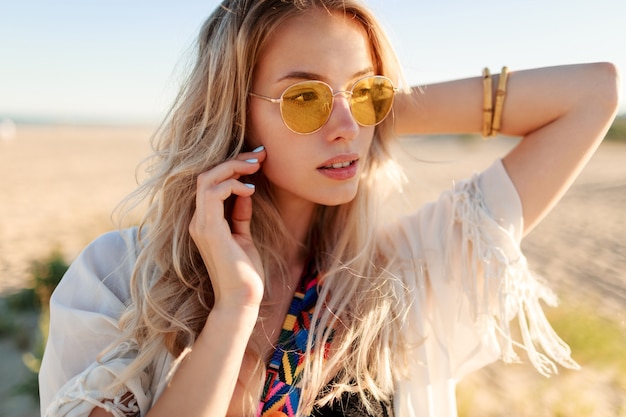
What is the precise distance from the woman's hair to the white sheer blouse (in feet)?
0.28

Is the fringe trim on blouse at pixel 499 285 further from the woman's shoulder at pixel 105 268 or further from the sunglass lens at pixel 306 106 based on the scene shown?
the woman's shoulder at pixel 105 268

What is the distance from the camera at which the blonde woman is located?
5.91 feet

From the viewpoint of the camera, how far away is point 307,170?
6.46ft

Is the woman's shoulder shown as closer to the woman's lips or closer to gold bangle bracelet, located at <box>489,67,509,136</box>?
the woman's lips

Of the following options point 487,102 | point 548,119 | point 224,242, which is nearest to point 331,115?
point 224,242

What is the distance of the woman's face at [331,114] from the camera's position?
186cm

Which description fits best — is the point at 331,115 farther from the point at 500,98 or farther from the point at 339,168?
the point at 500,98

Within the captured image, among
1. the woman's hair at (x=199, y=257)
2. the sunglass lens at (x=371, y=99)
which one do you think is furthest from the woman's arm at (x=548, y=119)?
the woman's hair at (x=199, y=257)

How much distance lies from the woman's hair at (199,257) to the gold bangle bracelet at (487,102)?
37 centimetres

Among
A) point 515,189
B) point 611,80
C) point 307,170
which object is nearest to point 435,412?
point 515,189

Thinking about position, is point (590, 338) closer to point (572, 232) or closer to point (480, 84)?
point (480, 84)

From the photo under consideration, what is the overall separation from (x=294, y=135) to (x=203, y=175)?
1.25ft

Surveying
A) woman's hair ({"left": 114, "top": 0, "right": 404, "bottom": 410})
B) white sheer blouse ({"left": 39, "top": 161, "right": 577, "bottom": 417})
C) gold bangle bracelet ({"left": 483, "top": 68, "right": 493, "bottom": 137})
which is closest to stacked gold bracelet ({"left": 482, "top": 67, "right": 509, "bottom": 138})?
gold bangle bracelet ({"left": 483, "top": 68, "right": 493, "bottom": 137})

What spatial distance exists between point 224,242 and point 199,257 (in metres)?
0.26
